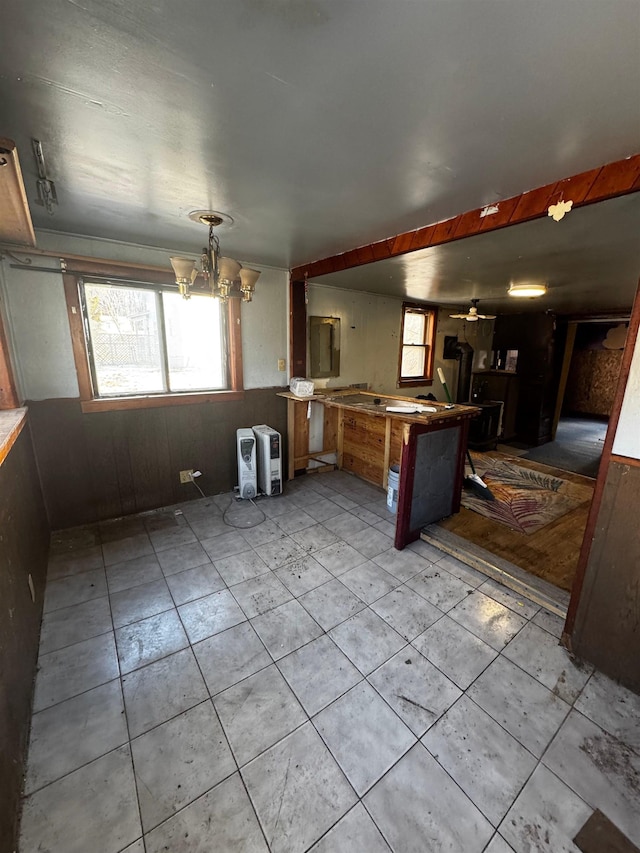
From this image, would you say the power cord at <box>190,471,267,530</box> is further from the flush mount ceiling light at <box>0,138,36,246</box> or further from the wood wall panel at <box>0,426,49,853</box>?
the flush mount ceiling light at <box>0,138,36,246</box>

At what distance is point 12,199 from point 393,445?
11.0 ft

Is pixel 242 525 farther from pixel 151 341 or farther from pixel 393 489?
pixel 151 341

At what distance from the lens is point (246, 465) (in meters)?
3.46

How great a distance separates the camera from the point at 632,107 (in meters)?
1.13

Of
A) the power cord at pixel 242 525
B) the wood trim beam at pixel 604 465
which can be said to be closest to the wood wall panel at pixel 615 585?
the wood trim beam at pixel 604 465

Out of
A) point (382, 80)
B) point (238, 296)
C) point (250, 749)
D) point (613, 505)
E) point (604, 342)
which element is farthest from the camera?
point (604, 342)

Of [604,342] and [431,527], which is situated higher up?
[604,342]

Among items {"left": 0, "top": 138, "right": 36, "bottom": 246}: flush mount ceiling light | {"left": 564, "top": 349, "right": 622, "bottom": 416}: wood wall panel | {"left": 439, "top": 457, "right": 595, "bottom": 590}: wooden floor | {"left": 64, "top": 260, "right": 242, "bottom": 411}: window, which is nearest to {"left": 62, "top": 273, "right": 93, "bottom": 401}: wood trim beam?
{"left": 64, "top": 260, "right": 242, "bottom": 411}: window

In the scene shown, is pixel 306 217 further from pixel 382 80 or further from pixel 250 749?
pixel 250 749

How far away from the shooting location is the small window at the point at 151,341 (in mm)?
2873

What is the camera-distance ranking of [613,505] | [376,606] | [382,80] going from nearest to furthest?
1. [382,80]
2. [613,505]
3. [376,606]

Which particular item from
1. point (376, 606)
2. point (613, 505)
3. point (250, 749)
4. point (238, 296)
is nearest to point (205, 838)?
point (250, 749)

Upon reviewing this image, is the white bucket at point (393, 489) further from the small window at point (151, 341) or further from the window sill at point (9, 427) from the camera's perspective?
the window sill at point (9, 427)

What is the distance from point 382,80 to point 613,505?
78.3 inches
